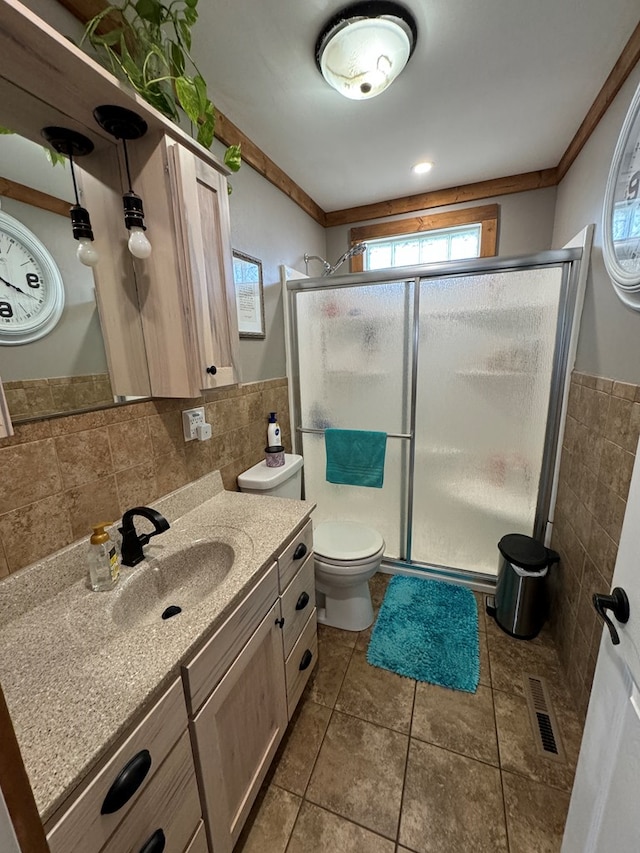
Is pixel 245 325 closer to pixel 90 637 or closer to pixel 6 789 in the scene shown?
pixel 90 637

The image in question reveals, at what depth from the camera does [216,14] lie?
1.06 meters

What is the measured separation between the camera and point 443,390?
6.13 feet

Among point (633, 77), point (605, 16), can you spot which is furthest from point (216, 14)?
point (633, 77)

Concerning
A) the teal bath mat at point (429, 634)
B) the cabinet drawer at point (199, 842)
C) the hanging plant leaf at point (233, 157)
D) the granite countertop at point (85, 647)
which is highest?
the hanging plant leaf at point (233, 157)

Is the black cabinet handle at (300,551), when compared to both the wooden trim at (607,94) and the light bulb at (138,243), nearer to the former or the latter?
the light bulb at (138,243)

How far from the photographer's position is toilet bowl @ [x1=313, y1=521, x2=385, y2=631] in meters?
1.59

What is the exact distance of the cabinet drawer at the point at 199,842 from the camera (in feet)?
2.44

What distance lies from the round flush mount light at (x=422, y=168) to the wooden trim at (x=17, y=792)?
2.55 metres

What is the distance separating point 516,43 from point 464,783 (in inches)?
101

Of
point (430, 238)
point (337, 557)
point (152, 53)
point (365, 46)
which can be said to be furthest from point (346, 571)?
point (430, 238)

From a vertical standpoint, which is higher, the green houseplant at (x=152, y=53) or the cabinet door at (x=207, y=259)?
the green houseplant at (x=152, y=53)

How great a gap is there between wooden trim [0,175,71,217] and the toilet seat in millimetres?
1561

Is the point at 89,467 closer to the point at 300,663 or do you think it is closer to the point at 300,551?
the point at 300,551

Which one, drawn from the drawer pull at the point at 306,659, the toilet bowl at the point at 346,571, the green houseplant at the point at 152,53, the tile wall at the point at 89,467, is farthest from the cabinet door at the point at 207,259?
the drawer pull at the point at 306,659
